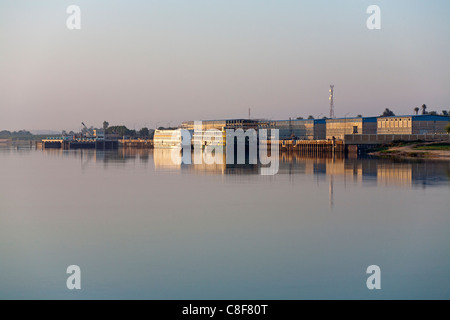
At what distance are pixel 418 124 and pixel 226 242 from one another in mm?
110296

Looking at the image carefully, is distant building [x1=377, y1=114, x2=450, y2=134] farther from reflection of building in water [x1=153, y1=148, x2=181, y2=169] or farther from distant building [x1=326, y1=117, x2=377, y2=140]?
reflection of building in water [x1=153, y1=148, x2=181, y2=169]

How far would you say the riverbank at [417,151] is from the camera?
292 feet

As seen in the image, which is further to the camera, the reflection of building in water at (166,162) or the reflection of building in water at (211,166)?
the reflection of building in water at (166,162)

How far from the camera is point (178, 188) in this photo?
44.3 metres

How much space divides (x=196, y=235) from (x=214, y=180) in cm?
2709

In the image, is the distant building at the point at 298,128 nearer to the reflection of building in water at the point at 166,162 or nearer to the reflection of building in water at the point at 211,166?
the reflection of building in water at the point at 166,162

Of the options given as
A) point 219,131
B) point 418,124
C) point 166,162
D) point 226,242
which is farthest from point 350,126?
point 226,242

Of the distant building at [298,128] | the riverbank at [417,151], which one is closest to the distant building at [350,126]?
the distant building at [298,128]

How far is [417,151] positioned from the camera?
95.1 m

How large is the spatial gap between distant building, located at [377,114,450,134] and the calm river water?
85394 millimetres

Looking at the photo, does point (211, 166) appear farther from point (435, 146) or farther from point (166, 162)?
point (435, 146)

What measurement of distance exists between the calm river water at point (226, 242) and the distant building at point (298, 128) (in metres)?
115

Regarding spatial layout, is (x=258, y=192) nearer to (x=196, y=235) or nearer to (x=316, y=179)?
(x=316, y=179)
